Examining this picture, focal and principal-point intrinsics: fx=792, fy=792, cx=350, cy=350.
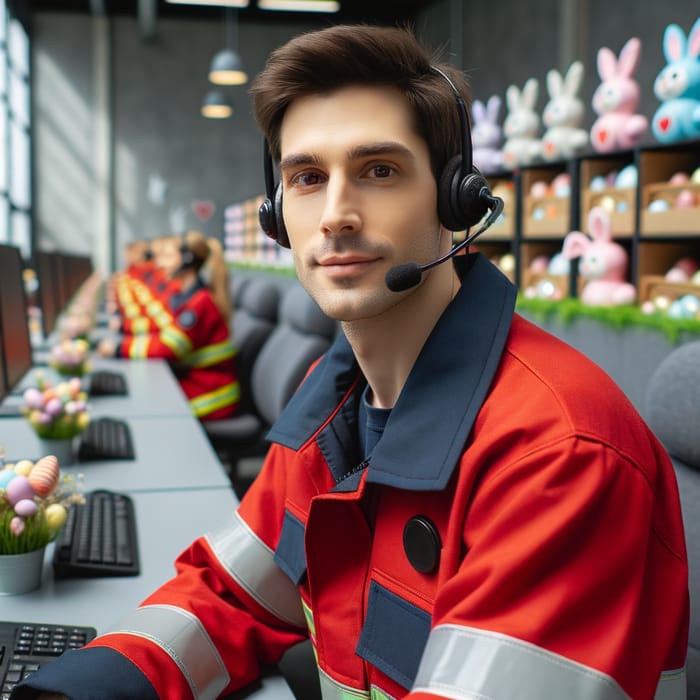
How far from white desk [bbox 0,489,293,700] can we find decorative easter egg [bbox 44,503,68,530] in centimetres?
11

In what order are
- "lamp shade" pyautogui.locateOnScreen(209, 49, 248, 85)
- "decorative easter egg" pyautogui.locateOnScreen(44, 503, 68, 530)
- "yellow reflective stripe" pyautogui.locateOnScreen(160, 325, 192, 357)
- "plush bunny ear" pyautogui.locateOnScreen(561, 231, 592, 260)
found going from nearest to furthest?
"decorative easter egg" pyautogui.locateOnScreen(44, 503, 68, 530) → "plush bunny ear" pyautogui.locateOnScreen(561, 231, 592, 260) → "yellow reflective stripe" pyautogui.locateOnScreen(160, 325, 192, 357) → "lamp shade" pyautogui.locateOnScreen(209, 49, 248, 85)

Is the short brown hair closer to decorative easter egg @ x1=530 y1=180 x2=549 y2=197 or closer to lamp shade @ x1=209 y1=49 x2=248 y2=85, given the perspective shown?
decorative easter egg @ x1=530 y1=180 x2=549 y2=197

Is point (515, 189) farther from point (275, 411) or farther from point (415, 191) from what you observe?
point (415, 191)

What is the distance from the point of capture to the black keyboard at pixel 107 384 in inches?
107

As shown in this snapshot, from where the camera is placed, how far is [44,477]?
1.09 metres

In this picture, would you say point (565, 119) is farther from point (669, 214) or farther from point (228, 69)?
point (228, 69)

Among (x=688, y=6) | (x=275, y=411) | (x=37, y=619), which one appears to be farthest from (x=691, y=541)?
(x=688, y=6)

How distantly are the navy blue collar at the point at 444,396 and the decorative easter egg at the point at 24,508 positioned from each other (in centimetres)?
37

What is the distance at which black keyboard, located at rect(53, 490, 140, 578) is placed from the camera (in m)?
1.17

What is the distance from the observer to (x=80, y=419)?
1.70m

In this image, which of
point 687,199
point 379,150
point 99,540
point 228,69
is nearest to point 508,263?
point 687,199

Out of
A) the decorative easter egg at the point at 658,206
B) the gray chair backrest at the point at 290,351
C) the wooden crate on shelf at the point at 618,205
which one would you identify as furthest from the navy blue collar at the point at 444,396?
the wooden crate on shelf at the point at 618,205

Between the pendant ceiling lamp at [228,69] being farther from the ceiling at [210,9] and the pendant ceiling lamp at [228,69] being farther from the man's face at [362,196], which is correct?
the man's face at [362,196]

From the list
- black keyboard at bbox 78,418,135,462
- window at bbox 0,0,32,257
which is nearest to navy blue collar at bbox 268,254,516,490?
black keyboard at bbox 78,418,135,462
